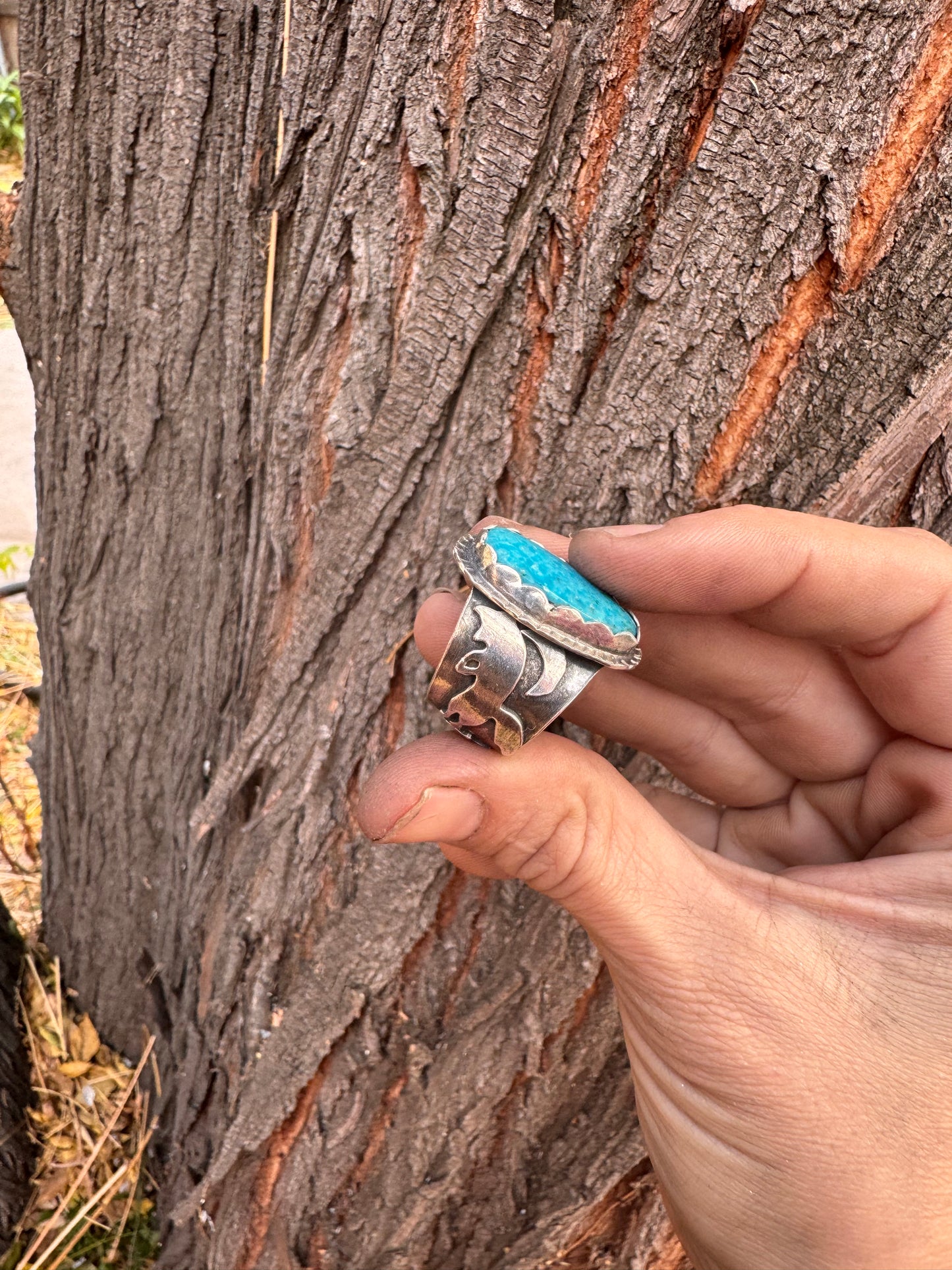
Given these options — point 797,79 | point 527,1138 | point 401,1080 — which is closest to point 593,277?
point 797,79

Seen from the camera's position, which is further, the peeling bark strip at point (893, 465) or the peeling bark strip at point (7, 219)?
the peeling bark strip at point (7, 219)

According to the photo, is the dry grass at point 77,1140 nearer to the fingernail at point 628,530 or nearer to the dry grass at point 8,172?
the fingernail at point 628,530

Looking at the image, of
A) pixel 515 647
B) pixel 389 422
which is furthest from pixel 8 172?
pixel 515 647

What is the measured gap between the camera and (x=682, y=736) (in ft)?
4.88

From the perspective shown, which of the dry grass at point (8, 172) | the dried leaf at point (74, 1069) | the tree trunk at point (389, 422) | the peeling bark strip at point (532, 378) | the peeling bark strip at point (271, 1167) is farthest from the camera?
the dry grass at point (8, 172)

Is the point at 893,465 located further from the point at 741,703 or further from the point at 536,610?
the point at 536,610

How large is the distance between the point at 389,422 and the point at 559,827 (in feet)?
2.21

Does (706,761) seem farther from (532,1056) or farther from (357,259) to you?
(357,259)

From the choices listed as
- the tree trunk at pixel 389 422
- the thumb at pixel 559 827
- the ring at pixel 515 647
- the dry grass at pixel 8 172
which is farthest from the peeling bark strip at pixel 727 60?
the dry grass at pixel 8 172

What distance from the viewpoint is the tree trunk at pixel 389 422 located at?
1.16 metres

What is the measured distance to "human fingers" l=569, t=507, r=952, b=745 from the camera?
3.87 ft

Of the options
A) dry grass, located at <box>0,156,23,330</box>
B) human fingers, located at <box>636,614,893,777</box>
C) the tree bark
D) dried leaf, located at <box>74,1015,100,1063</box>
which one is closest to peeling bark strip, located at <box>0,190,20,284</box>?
human fingers, located at <box>636,614,893,777</box>

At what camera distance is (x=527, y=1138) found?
1.74m

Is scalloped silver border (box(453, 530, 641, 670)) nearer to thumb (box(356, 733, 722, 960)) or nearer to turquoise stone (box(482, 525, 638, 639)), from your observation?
turquoise stone (box(482, 525, 638, 639))
